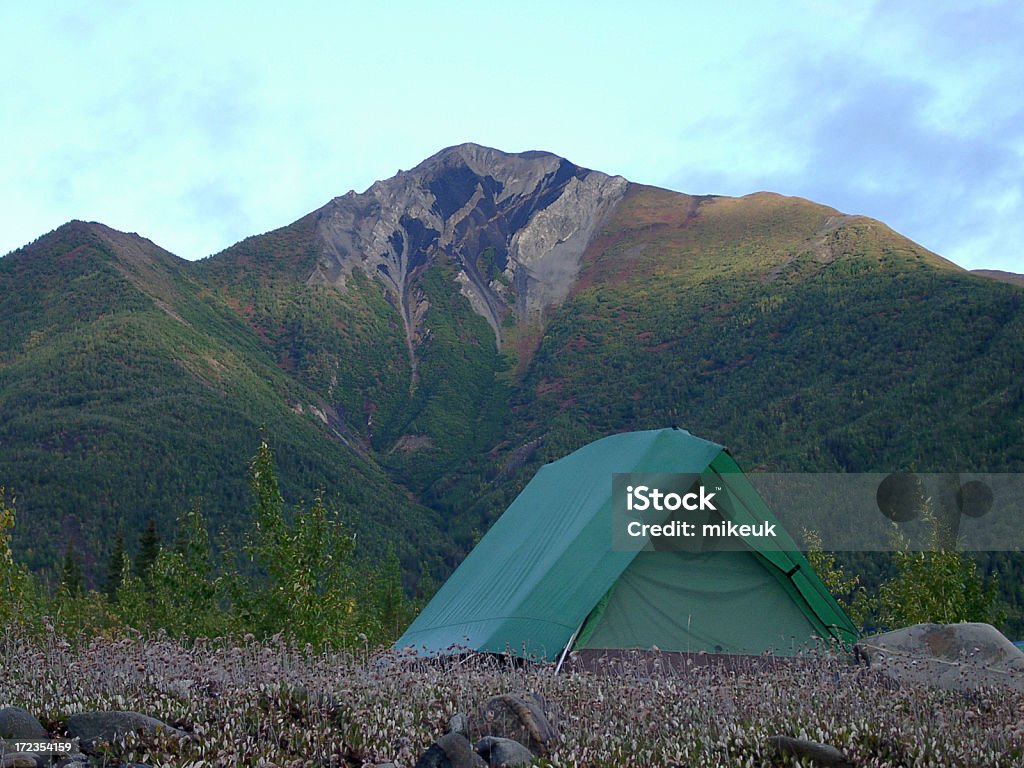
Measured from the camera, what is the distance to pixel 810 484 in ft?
200

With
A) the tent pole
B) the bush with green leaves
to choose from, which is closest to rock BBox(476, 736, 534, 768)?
the tent pole

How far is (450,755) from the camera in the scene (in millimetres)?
7176

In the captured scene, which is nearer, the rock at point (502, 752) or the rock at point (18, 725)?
the rock at point (502, 752)

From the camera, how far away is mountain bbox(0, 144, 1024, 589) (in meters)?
84.1

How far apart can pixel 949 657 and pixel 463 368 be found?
6255 inches

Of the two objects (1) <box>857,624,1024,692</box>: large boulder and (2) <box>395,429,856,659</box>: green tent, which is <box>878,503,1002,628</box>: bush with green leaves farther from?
(1) <box>857,624,1024,692</box>: large boulder

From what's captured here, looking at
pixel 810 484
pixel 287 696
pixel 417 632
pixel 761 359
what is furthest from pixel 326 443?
pixel 287 696

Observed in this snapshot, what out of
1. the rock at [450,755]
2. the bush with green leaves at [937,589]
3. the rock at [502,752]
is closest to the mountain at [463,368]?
the bush with green leaves at [937,589]

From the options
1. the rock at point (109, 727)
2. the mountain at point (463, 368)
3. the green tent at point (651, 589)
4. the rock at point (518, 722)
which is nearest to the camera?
the rock at point (109, 727)

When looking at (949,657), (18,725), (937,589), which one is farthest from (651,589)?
(937,589)

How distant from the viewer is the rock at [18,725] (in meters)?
7.52

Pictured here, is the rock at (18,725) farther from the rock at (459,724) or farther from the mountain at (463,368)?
the mountain at (463,368)

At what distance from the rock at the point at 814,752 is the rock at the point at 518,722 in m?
1.64

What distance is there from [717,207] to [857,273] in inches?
2876
